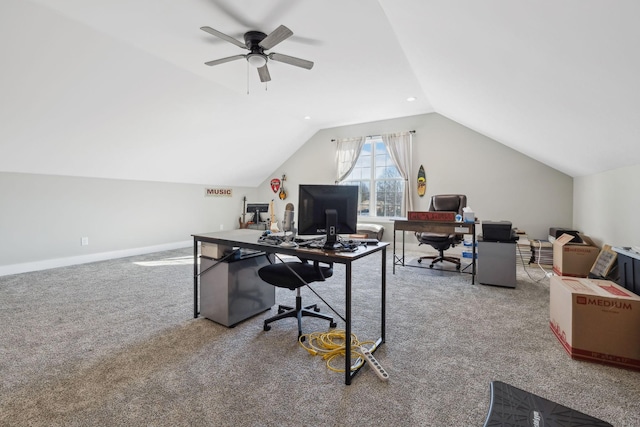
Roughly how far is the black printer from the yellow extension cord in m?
2.36

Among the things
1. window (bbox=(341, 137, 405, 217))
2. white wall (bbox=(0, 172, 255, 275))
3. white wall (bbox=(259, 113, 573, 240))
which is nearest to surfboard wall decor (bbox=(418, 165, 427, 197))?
white wall (bbox=(259, 113, 573, 240))

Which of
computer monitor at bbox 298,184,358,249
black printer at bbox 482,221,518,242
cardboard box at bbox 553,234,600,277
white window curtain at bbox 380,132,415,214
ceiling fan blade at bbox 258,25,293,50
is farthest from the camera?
white window curtain at bbox 380,132,415,214

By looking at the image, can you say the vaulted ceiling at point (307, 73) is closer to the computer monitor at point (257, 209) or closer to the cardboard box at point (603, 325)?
the cardboard box at point (603, 325)

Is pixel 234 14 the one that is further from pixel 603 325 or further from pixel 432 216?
pixel 603 325

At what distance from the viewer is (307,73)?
385 cm

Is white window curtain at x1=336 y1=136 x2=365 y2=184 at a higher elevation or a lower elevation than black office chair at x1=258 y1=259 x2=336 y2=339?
higher

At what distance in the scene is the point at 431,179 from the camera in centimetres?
570

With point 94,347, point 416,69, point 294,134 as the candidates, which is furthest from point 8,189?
point 416,69

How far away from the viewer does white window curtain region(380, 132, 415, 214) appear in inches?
230

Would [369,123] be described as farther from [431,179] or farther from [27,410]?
[27,410]

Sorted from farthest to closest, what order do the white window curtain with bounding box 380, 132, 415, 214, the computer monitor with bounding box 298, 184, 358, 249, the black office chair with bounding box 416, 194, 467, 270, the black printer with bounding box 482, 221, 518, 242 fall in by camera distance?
the white window curtain with bounding box 380, 132, 415, 214 → the black office chair with bounding box 416, 194, 467, 270 → the black printer with bounding box 482, 221, 518, 242 → the computer monitor with bounding box 298, 184, 358, 249

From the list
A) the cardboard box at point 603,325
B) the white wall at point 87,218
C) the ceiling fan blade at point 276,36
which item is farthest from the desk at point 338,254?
the white wall at point 87,218

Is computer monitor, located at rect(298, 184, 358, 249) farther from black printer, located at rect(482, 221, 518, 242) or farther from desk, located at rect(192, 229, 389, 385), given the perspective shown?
black printer, located at rect(482, 221, 518, 242)

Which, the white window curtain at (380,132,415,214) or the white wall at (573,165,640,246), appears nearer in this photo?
the white wall at (573,165,640,246)
